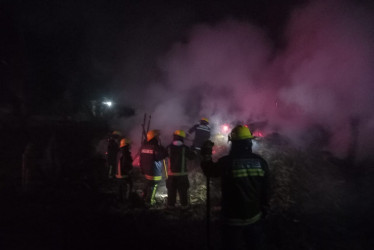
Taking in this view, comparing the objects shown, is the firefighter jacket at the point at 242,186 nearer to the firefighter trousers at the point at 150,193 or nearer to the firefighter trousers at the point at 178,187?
the firefighter trousers at the point at 178,187

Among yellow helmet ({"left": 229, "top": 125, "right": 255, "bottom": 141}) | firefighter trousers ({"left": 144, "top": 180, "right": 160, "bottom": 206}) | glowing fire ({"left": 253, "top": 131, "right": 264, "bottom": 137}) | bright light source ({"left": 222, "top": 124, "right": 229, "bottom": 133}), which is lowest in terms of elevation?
firefighter trousers ({"left": 144, "top": 180, "right": 160, "bottom": 206})

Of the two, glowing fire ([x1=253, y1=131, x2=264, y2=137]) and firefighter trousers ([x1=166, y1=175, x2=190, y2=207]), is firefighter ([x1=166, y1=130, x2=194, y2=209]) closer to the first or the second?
firefighter trousers ([x1=166, y1=175, x2=190, y2=207])

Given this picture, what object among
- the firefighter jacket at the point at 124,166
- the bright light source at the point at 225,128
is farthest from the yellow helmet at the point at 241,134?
the bright light source at the point at 225,128

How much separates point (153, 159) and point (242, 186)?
4.09m

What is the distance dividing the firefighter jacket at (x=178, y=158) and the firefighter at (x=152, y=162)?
0.25 meters

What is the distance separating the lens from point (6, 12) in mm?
16156

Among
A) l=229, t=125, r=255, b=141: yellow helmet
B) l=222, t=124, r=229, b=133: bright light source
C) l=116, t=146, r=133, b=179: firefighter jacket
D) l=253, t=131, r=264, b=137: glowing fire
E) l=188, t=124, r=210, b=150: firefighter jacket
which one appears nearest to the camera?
l=229, t=125, r=255, b=141: yellow helmet

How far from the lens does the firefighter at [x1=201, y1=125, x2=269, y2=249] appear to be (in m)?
3.16

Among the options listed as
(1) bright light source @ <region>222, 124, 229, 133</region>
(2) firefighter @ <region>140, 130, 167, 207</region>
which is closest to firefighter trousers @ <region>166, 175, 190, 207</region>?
(2) firefighter @ <region>140, 130, 167, 207</region>

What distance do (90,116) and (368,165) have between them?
18.4 m

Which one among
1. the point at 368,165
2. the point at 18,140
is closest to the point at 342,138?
the point at 368,165

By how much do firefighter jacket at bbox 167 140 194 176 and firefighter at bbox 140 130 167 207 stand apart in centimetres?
25

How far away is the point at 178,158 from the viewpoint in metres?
6.85

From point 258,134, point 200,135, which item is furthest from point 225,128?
point 200,135
